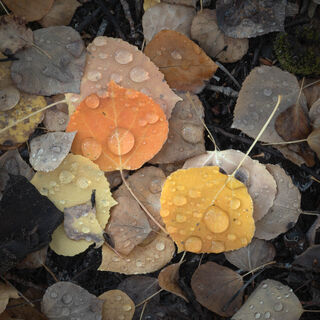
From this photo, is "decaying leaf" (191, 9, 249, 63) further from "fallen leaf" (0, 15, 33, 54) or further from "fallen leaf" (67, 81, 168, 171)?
"fallen leaf" (0, 15, 33, 54)

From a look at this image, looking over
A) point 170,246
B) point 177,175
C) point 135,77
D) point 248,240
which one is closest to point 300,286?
point 248,240

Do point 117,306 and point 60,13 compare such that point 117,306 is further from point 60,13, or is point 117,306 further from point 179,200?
point 60,13

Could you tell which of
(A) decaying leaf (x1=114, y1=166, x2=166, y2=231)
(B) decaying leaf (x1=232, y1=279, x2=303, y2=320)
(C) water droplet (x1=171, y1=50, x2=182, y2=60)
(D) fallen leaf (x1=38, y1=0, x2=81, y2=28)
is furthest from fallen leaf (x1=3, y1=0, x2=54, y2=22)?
(B) decaying leaf (x1=232, y1=279, x2=303, y2=320)

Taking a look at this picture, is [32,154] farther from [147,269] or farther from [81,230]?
[147,269]

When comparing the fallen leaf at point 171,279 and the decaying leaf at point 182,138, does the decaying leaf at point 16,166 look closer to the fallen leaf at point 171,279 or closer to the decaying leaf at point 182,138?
the decaying leaf at point 182,138

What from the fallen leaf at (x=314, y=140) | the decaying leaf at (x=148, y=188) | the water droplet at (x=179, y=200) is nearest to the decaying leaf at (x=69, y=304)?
the decaying leaf at (x=148, y=188)
